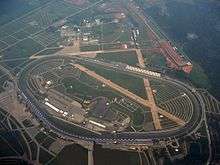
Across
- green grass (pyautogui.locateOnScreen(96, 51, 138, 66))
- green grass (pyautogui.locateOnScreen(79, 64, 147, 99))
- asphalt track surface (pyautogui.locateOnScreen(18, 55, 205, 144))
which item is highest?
green grass (pyautogui.locateOnScreen(96, 51, 138, 66))

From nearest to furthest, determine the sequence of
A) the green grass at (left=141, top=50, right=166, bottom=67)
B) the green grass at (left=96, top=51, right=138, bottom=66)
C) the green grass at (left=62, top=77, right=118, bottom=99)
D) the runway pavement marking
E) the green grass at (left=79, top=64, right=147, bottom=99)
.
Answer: the runway pavement marking, the green grass at (left=62, top=77, right=118, bottom=99), the green grass at (left=79, top=64, right=147, bottom=99), the green grass at (left=141, top=50, right=166, bottom=67), the green grass at (left=96, top=51, right=138, bottom=66)

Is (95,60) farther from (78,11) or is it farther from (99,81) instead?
(78,11)

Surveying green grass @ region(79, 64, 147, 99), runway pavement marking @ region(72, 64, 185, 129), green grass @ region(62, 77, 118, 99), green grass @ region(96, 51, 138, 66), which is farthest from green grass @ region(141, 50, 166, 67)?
green grass @ region(62, 77, 118, 99)

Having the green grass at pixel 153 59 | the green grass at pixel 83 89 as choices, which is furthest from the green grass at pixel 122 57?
the green grass at pixel 83 89

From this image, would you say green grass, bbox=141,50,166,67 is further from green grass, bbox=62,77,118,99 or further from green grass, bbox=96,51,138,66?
green grass, bbox=62,77,118,99

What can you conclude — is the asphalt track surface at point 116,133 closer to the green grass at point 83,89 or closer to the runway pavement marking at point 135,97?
the runway pavement marking at point 135,97

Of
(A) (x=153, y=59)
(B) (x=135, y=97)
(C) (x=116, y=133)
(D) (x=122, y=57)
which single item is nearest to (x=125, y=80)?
(B) (x=135, y=97)

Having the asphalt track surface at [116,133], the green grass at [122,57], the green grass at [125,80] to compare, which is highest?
the green grass at [122,57]

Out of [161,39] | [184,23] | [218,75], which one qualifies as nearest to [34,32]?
[161,39]

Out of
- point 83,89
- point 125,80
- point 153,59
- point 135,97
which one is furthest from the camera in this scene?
point 153,59

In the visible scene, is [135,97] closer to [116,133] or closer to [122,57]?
[116,133]

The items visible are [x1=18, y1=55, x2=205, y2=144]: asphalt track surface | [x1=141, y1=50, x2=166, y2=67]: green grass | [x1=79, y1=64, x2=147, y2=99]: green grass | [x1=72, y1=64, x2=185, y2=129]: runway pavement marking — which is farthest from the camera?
[x1=141, y1=50, x2=166, y2=67]: green grass
